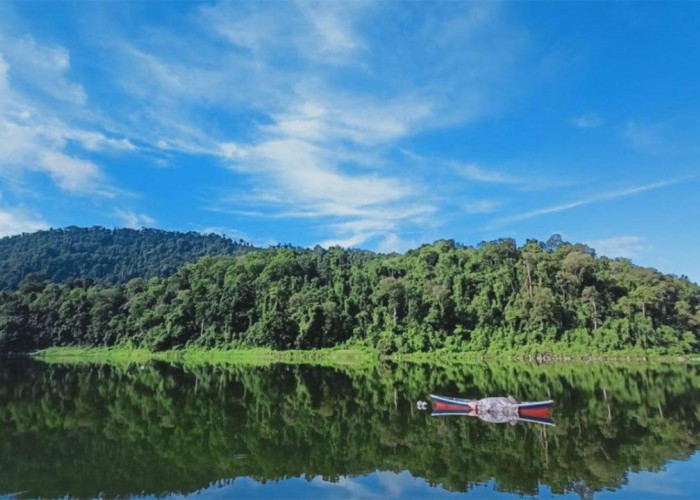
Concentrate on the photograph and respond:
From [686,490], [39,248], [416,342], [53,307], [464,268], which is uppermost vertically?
[39,248]

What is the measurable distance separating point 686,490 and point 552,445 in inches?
155

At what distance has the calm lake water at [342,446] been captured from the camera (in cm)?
1223

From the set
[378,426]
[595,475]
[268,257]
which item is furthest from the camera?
[268,257]

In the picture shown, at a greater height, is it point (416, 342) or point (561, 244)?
point (561, 244)

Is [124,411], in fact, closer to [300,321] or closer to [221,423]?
[221,423]

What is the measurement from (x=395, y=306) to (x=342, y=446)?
52.8 m

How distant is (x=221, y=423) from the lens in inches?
780

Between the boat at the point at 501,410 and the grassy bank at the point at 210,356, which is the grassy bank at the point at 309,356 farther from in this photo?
the boat at the point at 501,410

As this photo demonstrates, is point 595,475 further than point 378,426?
No

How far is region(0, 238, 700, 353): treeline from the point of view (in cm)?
6012

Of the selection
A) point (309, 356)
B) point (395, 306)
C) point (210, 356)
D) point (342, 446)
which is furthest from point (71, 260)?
point (342, 446)

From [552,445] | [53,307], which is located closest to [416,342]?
[552,445]

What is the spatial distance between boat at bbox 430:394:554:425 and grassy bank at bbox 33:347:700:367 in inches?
1348

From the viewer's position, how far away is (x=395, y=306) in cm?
6844
